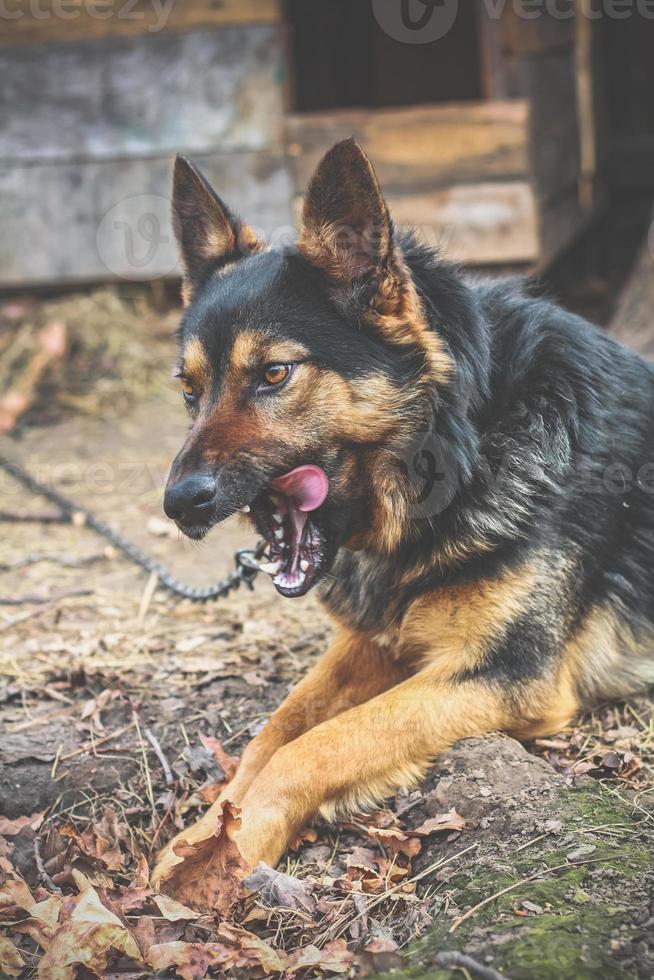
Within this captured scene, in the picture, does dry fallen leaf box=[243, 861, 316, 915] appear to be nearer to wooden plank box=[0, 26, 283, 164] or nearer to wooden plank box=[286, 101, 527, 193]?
wooden plank box=[286, 101, 527, 193]

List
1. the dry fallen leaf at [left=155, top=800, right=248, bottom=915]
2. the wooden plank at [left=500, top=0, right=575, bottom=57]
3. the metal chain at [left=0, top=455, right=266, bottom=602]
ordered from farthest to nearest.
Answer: the wooden plank at [left=500, top=0, right=575, bottom=57]
the metal chain at [left=0, top=455, right=266, bottom=602]
the dry fallen leaf at [left=155, top=800, right=248, bottom=915]

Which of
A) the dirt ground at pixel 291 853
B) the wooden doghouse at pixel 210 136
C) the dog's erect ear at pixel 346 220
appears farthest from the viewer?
the wooden doghouse at pixel 210 136

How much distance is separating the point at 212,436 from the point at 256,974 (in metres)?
1.51

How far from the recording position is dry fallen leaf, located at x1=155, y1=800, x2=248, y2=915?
2938mm

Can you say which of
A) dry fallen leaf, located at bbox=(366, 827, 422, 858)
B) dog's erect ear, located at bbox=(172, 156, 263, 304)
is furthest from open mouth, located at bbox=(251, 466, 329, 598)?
dog's erect ear, located at bbox=(172, 156, 263, 304)

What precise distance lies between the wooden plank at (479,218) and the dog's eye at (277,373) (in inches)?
193

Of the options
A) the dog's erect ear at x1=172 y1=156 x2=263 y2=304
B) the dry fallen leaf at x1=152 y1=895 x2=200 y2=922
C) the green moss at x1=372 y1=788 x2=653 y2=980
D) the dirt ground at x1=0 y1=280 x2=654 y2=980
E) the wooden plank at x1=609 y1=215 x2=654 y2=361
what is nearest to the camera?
the green moss at x1=372 y1=788 x2=653 y2=980

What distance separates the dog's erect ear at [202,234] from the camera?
3646 millimetres

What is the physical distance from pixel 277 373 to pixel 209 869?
1.50 metres

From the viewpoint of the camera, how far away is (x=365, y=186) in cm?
309

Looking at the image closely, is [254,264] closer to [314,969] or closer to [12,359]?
[314,969]

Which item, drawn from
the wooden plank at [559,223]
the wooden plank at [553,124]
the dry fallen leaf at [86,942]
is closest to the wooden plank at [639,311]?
the wooden plank at [559,223]

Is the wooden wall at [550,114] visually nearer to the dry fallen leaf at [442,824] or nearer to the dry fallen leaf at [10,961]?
the dry fallen leaf at [442,824]

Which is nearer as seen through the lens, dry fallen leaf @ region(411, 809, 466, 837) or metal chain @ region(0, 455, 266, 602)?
dry fallen leaf @ region(411, 809, 466, 837)
